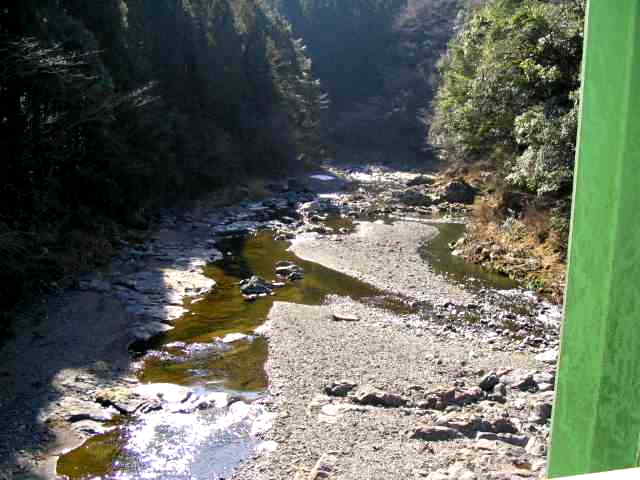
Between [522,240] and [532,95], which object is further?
[522,240]

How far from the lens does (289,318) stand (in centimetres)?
1280

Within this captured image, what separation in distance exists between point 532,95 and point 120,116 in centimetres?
1415

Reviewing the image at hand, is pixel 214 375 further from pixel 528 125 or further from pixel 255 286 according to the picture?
pixel 528 125

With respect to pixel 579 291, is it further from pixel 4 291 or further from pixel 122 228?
pixel 122 228

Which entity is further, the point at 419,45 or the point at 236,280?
the point at 419,45

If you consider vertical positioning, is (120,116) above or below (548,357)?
above

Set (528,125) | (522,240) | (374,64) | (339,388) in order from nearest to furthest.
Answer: (339,388) < (528,125) < (522,240) < (374,64)

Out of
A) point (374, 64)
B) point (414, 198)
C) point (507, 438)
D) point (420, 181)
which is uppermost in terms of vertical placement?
point (374, 64)

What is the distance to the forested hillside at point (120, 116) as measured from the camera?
13.8m

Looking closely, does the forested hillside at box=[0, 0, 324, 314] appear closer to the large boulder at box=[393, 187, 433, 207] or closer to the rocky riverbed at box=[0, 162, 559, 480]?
the rocky riverbed at box=[0, 162, 559, 480]

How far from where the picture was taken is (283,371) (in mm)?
9906

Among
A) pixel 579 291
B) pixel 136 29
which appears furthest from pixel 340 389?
pixel 136 29

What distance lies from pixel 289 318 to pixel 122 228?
30.7 feet

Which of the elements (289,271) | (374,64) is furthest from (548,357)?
(374,64)
